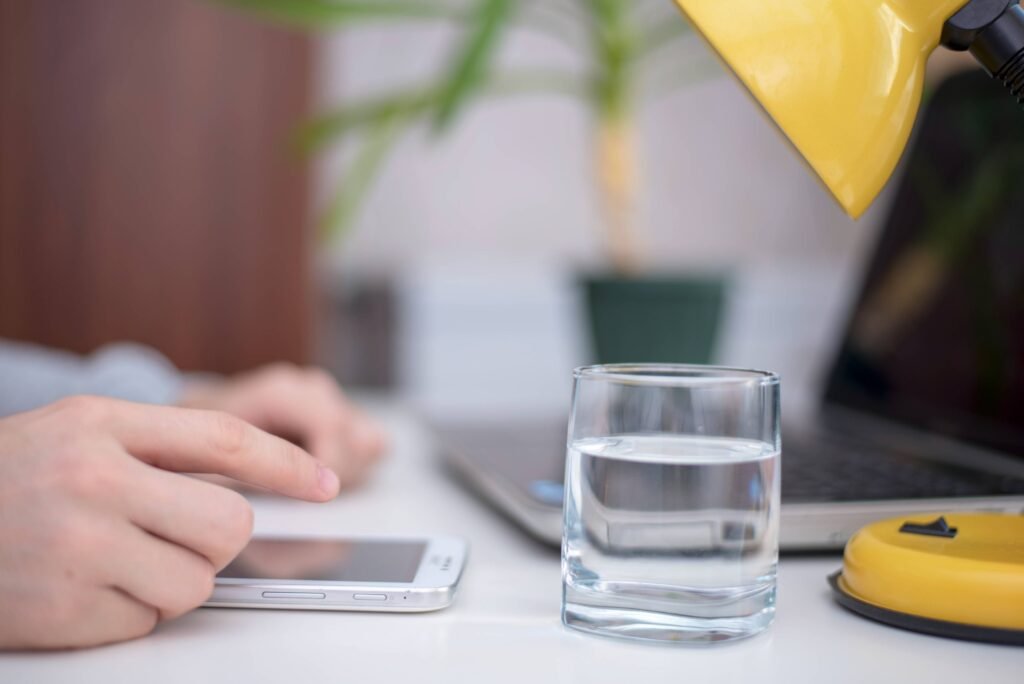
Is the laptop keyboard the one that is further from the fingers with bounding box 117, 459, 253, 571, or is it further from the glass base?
the fingers with bounding box 117, 459, 253, 571

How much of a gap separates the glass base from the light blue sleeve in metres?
0.40

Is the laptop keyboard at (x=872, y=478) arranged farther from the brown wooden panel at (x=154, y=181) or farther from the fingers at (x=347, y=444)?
the brown wooden panel at (x=154, y=181)

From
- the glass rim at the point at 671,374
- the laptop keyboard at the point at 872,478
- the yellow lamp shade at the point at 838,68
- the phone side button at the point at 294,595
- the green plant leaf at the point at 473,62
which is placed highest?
the green plant leaf at the point at 473,62

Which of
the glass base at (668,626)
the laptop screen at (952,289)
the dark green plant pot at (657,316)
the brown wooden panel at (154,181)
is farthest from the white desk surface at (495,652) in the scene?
the brown wooden panel at (154,181)

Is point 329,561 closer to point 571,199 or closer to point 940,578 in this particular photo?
point 940,578

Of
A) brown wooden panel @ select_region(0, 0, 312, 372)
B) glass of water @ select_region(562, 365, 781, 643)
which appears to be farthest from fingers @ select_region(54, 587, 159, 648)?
brown wooden panel @ select_region(0, 0, 312, 372)

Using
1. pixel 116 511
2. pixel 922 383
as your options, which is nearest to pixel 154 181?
pixel 922 383

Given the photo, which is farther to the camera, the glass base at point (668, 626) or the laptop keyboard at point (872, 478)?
the laptop keyboard at point (872, 478)

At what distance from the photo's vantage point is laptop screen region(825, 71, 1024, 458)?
64cm

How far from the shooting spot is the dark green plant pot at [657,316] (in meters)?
0.85

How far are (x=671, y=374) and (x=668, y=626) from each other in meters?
0.09

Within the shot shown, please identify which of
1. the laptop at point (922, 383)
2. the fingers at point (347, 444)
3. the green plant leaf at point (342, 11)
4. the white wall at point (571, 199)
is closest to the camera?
the laptop at point (922, 383)

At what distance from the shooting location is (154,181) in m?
1.39

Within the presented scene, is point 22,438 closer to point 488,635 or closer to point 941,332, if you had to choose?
point 488,635
